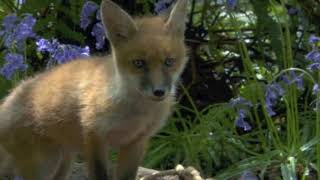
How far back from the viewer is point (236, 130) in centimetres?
718

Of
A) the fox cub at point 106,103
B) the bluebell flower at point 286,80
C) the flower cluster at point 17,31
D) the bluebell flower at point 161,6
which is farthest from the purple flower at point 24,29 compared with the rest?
the bluebell flower at point 286,80

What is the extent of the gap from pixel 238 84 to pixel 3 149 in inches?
101

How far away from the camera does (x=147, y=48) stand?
16.5 ft

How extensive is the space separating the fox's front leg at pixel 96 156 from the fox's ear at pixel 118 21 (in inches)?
20.5

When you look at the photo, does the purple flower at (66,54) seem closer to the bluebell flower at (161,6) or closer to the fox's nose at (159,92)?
the bluebell flower at (161,6)

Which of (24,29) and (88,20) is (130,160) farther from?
(88,20)

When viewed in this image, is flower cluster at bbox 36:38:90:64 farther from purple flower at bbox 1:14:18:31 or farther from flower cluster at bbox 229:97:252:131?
flower cluster at bbox 229:97:252:131

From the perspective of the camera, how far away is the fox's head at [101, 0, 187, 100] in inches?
196

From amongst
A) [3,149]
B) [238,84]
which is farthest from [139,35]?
[238,84]

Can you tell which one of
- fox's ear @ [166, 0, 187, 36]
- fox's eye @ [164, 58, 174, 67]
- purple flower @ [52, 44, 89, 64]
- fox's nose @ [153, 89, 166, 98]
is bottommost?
fox's nose @ [153, 89, 166, 98]

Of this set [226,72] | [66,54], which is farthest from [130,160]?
[226,72]

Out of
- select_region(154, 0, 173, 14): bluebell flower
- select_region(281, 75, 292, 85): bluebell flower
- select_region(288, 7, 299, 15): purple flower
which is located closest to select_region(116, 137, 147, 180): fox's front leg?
select_region(281, 75, 292, 85): bluebell flower

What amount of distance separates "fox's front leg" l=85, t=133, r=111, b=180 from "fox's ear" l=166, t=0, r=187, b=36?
26.7 inches

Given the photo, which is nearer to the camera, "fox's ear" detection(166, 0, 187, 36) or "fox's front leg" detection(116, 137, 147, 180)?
"fox's ear" detection(166, 0, 187, 36)
